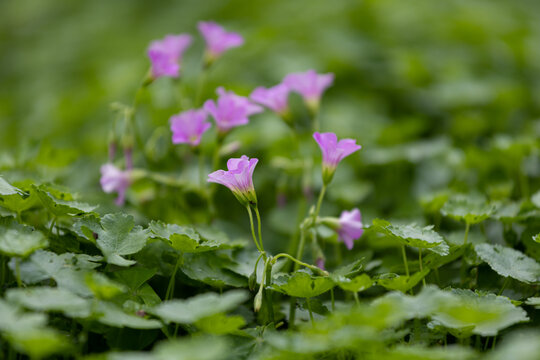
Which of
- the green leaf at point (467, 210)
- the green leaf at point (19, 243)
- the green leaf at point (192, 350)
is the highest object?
the green leaf at point (19, 243)

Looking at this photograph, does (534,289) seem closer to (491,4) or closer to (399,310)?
(399,310)

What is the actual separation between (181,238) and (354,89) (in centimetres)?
237

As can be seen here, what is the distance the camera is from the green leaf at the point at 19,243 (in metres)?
1.19

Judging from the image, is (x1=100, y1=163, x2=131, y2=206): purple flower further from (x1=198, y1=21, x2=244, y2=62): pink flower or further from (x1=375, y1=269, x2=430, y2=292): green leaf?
(x1=375, y1=269, x2=430, y2=292): green leaf

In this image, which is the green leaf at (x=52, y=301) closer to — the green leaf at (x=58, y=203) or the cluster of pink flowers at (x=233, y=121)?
the green leaf at (x=58, y=203)

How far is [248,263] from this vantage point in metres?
1.63

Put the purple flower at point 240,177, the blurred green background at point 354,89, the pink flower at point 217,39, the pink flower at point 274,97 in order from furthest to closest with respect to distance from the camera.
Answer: the blurred green background at point 354,89, the pink flower at point 217,39, the pink flower at point 274,97, the purple flower at point 240,177

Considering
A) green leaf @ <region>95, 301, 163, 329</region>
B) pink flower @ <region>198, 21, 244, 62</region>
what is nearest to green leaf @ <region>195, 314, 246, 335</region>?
green leaf @ <region>95, 301, 163, 329</region>

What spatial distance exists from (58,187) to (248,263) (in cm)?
64

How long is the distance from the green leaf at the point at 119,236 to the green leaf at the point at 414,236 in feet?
2.19

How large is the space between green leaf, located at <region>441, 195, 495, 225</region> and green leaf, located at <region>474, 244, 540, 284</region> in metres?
0.09

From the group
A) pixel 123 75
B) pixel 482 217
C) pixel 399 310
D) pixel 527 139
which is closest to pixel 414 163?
pixel 527 139

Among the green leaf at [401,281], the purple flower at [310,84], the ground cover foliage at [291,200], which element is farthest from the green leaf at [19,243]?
the purple flower at [310,84]

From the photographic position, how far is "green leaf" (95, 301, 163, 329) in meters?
1.15
